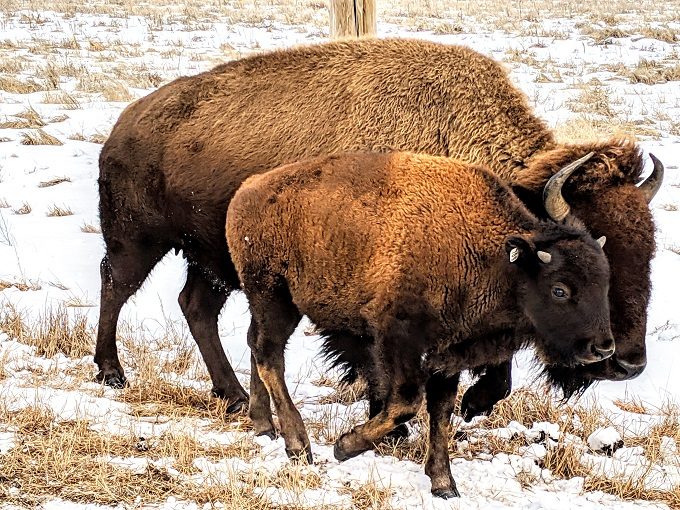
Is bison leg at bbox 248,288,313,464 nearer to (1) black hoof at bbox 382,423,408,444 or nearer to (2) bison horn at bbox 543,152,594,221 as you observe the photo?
(1) black hoof at bbox 382,423,408,444

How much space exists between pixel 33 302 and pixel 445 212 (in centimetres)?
377

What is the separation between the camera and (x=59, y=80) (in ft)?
45.1

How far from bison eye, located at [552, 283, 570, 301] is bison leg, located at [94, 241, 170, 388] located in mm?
2762

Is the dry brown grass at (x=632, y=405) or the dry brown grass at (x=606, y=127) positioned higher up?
the dry brown grass at (x=606, y=127)

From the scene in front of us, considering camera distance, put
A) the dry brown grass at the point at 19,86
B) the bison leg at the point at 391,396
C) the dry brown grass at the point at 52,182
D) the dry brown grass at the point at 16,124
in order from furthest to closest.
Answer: the dry brown grass at the point at 19,86 → the dry brown grass at the point at 16,124 → the dry brown grass at the point at 52,182 → the bison leg at the point at 391,396

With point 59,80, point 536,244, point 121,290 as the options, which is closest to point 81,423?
point 121,290

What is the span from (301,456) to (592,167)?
2006 millimetres

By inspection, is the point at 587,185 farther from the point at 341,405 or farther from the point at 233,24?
the point at 233,24

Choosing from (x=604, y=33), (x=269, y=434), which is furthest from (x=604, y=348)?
(x=604, y=33)

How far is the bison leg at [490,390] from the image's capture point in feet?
14.5

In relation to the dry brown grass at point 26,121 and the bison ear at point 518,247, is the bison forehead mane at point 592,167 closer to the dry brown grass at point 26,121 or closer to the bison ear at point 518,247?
the bison ear at point 518,247

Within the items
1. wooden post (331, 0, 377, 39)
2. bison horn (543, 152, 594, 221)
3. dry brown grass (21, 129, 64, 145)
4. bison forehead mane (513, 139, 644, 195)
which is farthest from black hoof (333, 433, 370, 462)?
dry brown grass (21, 129, 64, 145)

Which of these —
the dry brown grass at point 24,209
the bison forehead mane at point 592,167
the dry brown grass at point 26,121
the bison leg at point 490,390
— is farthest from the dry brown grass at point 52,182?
the bison leg at point 490,390

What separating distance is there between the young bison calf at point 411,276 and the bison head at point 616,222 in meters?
0.24
